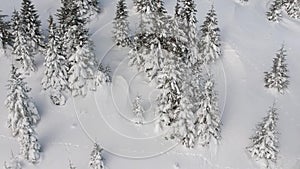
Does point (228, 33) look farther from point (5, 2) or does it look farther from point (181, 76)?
point (5, 2)

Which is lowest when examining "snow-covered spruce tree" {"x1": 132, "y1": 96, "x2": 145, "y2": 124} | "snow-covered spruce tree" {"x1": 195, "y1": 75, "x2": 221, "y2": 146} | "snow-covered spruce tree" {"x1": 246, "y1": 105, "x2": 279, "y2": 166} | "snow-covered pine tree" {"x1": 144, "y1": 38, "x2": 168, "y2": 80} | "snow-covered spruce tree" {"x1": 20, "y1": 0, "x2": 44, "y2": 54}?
"snow-covered spruce tree" {"x1": 246, "y1": 105, "x2": 279, "y2": 166}

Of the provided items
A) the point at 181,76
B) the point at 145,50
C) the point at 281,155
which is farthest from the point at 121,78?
the point at 281,155

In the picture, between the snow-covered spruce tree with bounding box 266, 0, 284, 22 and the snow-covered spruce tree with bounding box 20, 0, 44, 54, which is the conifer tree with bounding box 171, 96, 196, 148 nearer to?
the snow-covered spruce tree with bounding box 20, 0, 44, 54

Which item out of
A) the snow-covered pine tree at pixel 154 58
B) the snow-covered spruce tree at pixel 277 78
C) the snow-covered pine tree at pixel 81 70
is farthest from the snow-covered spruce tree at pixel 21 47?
the snow-covered spruce tree at pixel 277 78

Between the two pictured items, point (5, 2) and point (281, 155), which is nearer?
point (281, 155)

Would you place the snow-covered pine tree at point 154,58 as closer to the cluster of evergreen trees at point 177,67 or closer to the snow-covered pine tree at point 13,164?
the cluster of evergreen trees at point 177,67

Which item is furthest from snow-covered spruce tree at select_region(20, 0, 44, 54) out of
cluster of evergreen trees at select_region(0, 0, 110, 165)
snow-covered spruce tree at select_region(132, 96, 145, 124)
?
snow-covered spruce tree at select_region(132, 96, 145, 124)

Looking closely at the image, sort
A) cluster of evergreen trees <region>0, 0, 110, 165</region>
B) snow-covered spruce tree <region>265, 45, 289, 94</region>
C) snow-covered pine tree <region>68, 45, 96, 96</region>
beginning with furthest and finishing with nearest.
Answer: snow-covered spruce tree <region>265, 45, 289, 94</region>, snow-covered pine tree <region>68, 45, 96, 96</region>, cluster of evergreen trees <region>0, 0, 110, 165</region>

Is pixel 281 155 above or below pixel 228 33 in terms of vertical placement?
below
